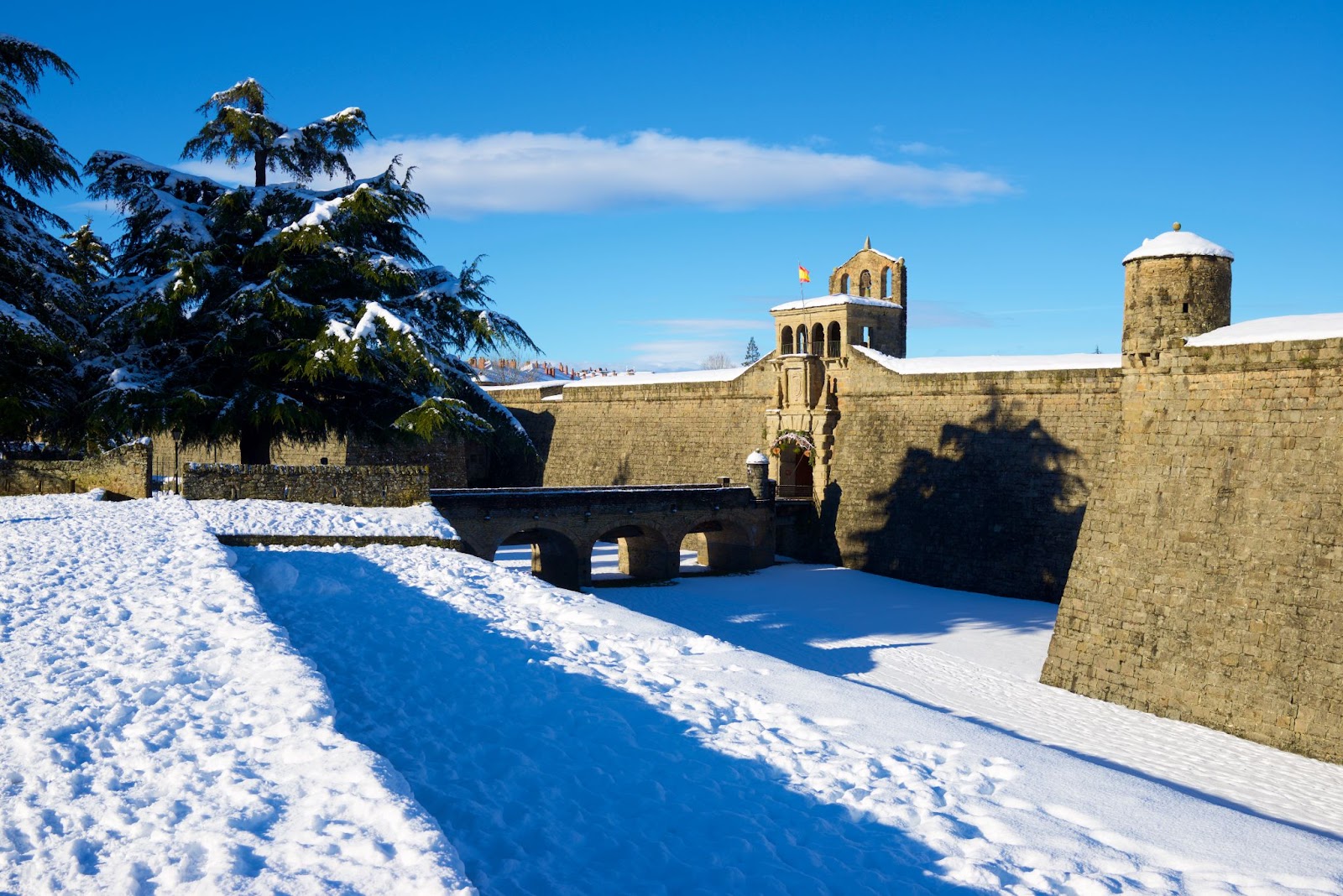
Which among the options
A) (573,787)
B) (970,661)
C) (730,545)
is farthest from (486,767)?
(730,545)

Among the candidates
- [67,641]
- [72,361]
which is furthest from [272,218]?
[67,641]

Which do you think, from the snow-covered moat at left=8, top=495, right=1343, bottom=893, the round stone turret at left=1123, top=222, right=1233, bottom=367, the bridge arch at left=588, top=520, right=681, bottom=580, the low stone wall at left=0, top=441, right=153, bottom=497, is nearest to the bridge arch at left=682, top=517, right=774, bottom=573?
the bridge arch at left=588, top=520, right=681, bottom=580

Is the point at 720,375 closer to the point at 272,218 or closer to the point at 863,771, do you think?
the point at 272,218

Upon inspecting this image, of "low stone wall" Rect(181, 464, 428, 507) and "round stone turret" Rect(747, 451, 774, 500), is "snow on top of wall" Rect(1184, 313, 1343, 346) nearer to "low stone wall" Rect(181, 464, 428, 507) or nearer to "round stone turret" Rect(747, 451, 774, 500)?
"low stone wall" Rect(181, 464, 428, 507)

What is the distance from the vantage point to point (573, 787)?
17.9ft

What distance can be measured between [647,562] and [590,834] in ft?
75.0

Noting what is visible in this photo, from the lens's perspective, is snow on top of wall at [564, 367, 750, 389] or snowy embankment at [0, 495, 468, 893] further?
snow on top of wall at [564, 367, 750, 389]

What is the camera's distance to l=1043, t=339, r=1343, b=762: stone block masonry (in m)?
13.7

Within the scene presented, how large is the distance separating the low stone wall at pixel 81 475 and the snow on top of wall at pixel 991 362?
2023 centimetres

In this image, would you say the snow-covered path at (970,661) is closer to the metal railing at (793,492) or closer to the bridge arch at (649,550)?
the bridge arch at (649,550)

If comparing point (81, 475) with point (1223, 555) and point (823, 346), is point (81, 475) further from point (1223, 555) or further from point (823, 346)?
point (823, 346)

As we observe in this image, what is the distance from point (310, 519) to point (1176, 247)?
14.7 m

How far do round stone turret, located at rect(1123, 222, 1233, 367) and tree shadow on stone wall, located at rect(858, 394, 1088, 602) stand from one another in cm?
806

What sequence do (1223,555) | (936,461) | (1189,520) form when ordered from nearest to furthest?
(1223,555) < (1189,520) < (936,461)
